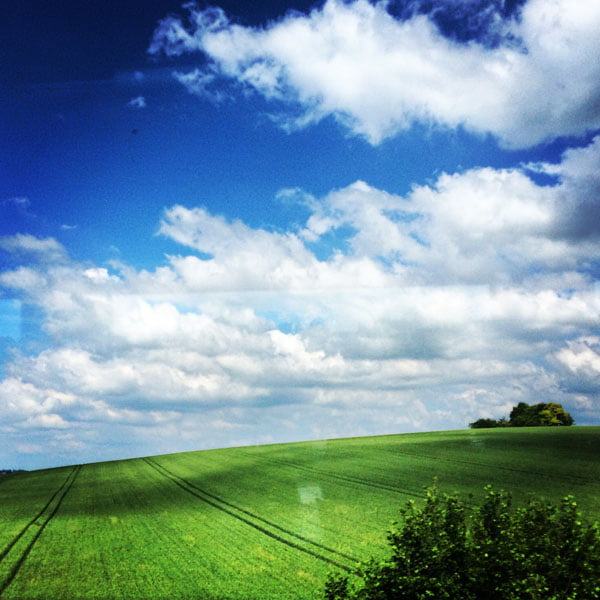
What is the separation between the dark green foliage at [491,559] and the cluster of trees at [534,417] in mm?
86572

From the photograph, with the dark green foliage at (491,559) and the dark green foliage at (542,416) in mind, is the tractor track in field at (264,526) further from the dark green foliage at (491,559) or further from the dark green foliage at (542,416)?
the dark green foliage at (542,416)

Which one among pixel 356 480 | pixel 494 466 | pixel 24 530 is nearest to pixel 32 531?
pixel 24 530

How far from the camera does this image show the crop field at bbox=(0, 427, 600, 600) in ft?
55.1

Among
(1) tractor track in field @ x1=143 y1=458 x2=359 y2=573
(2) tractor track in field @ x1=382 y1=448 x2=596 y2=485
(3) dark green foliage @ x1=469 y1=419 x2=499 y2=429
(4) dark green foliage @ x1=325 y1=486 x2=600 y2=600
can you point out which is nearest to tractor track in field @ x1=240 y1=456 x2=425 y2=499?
(1) tractor track in field @ x1=143 y1=458 x2=359 y2=573

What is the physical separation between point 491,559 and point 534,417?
8899cm

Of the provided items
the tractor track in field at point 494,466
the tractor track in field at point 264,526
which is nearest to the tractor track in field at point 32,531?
the tractor track in field at point 264,526

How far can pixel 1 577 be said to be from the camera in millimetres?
18125

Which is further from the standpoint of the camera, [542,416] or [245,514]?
[542,416]

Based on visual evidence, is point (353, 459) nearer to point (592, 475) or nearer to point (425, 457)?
point (425, 457)

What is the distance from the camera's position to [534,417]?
8800 cm

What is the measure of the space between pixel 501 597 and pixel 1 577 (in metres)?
18.1

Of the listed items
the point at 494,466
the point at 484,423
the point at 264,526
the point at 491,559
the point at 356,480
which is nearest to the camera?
the point at 491,559

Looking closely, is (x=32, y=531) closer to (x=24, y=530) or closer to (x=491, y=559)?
(x=24, y=530)

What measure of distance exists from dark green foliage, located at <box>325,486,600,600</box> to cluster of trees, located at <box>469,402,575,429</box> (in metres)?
86.6
